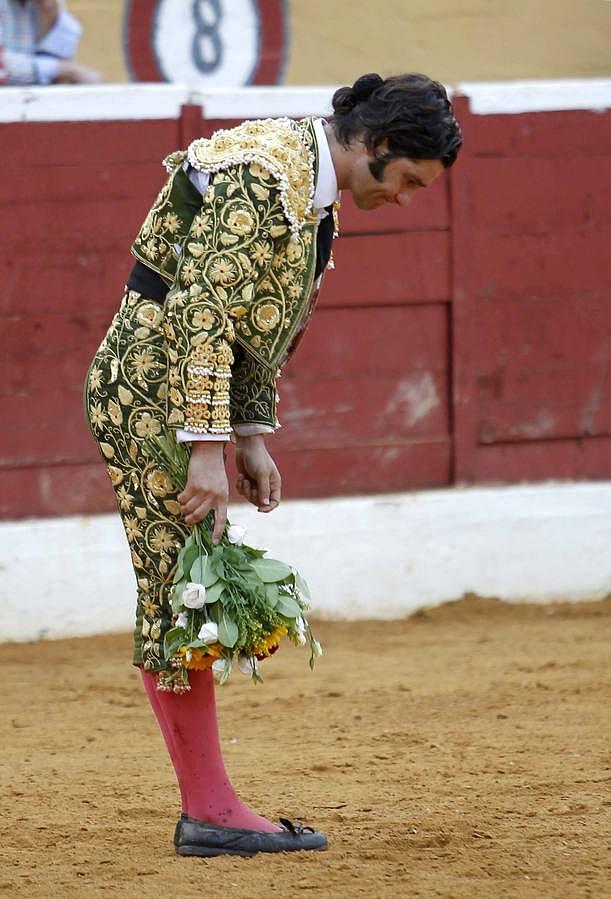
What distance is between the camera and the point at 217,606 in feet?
9.32

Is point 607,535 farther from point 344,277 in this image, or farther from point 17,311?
point 17,311

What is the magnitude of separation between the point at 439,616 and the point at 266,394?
9.08 ft

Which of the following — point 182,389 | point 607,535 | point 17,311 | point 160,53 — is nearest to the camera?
point 182,389

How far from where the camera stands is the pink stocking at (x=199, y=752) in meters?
2.97

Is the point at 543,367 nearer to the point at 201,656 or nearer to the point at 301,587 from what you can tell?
the point at 301,587

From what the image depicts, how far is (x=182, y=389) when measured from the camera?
2670 millimetres

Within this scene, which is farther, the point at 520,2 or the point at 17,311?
the point at 520,2

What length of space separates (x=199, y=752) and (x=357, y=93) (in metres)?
1.30

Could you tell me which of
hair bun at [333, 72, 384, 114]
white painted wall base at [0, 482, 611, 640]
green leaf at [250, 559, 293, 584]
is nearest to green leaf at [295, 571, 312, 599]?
green leaf at [250, 559, 293, 584]

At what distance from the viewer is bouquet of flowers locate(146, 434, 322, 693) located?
2.81 metres

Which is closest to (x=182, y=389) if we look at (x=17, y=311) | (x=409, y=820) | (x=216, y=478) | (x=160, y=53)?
(x=216, y=478)

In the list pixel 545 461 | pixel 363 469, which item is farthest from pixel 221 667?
pixel 545 461

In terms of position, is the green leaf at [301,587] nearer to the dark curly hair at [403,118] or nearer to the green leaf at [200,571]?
the green leaf at [200,571]

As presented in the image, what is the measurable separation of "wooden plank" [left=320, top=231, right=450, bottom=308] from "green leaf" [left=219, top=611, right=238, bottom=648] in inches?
111
